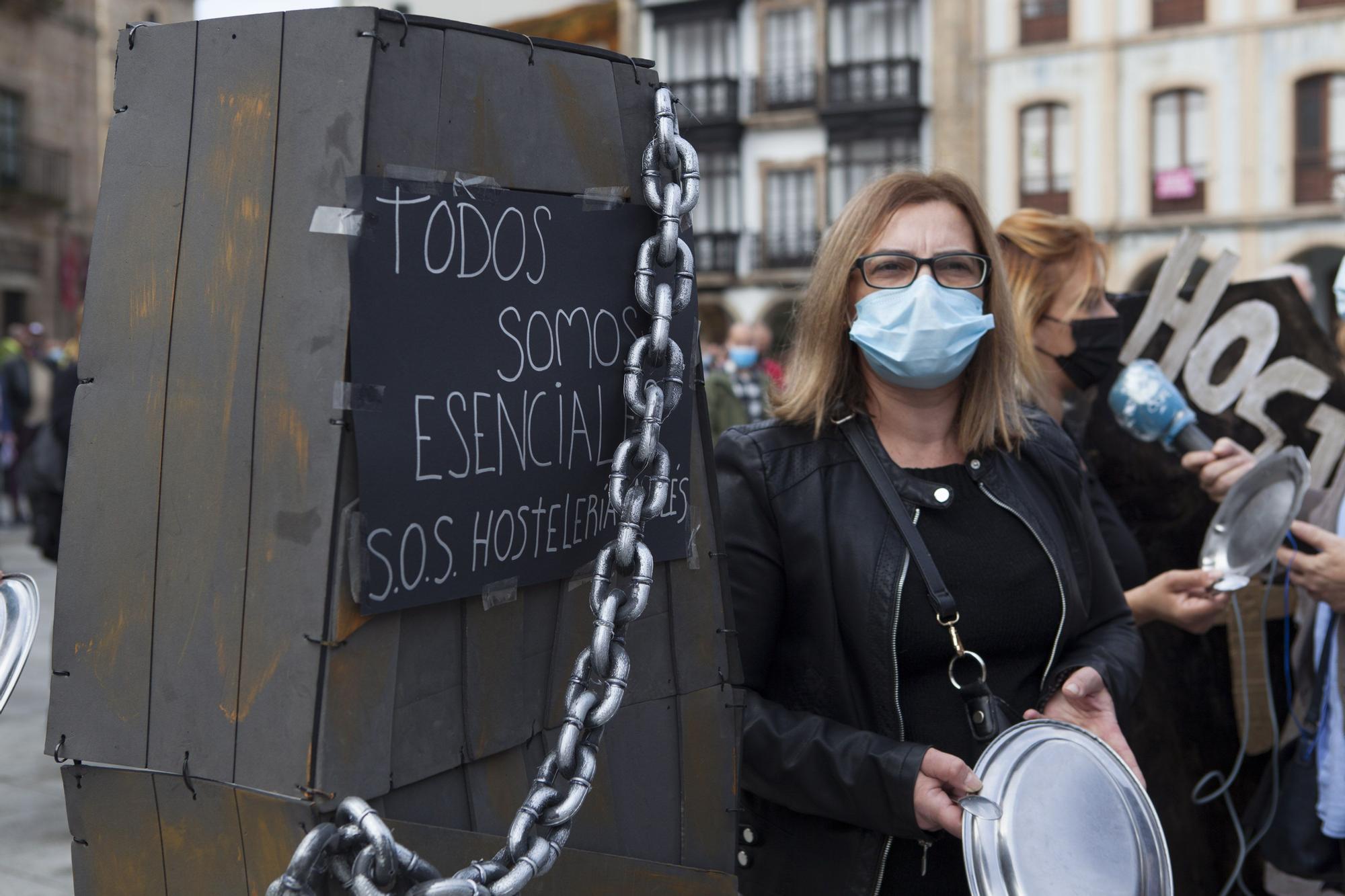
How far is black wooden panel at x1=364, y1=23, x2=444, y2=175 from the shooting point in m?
1.41

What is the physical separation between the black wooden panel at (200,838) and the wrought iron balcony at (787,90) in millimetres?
28266

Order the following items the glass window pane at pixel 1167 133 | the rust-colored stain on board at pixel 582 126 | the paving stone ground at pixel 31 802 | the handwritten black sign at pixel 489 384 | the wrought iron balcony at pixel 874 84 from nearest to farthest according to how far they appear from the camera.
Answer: the handwritten black sign at pixel 489 384 < the rust-colored stain on board at pixel 582 126 < the paving stone ground at pixel 31 802 < the glass window pane at pixel 1167 133 < the wrought iron balcony at pixel 874 84

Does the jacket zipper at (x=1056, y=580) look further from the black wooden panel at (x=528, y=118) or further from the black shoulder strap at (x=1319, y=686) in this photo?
the black shoulder strap at (x=1319, y=686)

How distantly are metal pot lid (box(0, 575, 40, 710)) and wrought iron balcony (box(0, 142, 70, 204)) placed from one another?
23.6m

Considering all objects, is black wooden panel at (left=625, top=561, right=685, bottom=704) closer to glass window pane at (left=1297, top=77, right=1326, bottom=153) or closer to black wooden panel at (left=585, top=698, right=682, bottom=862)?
black wooden panel at (left=585, top=698, right=682, bottom=862)

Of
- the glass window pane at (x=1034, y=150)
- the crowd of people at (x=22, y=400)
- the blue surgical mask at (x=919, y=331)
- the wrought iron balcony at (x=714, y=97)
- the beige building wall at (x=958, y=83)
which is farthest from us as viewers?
the wrought iron balcony at (x=714, y=97)

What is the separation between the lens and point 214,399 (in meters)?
1.46

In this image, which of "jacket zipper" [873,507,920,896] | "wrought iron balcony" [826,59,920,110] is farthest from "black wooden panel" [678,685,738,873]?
"wrought iron balcony" [826,59,920,110]

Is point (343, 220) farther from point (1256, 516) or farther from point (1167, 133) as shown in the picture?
point (1167, 133)

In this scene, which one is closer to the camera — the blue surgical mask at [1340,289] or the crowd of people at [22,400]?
the blue surgical mask at [1340,289]

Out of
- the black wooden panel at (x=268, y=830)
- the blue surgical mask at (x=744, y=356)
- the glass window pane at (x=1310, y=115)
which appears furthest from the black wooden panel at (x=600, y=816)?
the glass window pane at (x=1310, y=115)

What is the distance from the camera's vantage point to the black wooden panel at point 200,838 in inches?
57.1

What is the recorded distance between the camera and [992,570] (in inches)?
88.4

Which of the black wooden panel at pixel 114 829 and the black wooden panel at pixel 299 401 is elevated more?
the black wooden panel at pixel 299 401
